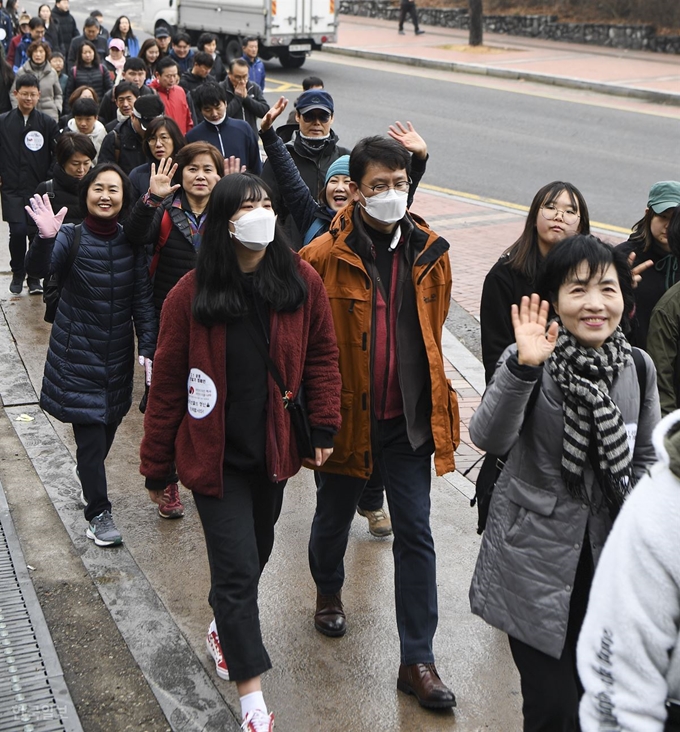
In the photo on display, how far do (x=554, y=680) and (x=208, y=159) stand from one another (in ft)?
10.7

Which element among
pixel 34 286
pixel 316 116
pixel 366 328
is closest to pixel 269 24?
pixel 34 286

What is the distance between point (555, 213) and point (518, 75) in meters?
21.2

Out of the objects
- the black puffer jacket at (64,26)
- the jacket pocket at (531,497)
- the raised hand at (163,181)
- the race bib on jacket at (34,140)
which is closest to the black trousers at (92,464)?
the raised hand at (163,181)

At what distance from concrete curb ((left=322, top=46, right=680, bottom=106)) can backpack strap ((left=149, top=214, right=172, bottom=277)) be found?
17.7m

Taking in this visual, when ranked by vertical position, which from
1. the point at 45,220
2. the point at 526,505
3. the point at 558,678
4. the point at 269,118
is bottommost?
the point at 558,678

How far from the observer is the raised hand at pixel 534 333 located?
312 centimetres

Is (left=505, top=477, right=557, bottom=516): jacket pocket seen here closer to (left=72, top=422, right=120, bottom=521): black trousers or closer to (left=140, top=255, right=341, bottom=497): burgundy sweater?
(left=140, top=255, right=341, bottom=497): burgundy sweater

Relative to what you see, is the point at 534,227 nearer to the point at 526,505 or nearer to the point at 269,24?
the point at 526,505

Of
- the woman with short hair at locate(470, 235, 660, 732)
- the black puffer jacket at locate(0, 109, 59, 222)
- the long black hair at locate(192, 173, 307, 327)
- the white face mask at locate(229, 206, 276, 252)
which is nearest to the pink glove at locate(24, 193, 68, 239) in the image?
the long black hair at locate(192, 173, 307, 327)

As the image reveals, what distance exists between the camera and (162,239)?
554 centimetres

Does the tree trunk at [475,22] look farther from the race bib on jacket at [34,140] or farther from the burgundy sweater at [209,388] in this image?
the burgundy sweater at [209,388]

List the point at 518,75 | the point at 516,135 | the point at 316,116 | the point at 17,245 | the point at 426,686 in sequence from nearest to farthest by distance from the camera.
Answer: the point at 426,686 < the point at 316,116 < the point at 17,245 < the point at 516,135 < the point at 518,75

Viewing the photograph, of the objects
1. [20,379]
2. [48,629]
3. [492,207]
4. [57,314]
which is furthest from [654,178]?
[48,629]

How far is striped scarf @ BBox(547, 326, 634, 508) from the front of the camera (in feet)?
10.4
